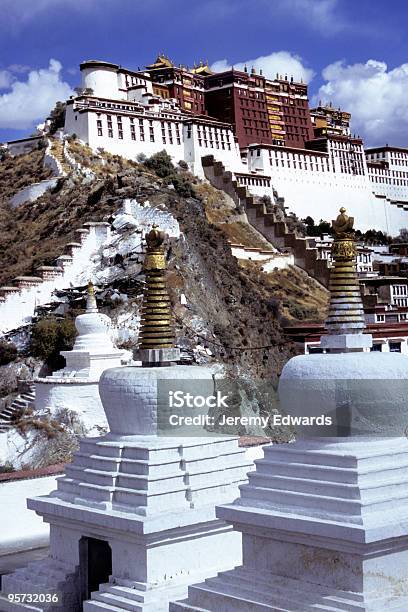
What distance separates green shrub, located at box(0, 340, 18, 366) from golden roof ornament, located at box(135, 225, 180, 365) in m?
19.9

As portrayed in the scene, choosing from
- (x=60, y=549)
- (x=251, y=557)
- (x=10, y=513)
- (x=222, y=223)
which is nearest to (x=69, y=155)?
(x=222, y=223)

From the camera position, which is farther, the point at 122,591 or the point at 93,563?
the point at 93,563

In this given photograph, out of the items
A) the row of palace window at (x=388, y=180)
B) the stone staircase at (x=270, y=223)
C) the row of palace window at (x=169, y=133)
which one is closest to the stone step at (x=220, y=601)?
the stone staircase at (x=270, y=223)

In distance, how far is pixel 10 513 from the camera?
1717 centimetres

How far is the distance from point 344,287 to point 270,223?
4814 centimetres

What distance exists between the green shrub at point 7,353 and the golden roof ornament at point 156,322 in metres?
19.9

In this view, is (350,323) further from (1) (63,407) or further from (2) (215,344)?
(2) (215,344)

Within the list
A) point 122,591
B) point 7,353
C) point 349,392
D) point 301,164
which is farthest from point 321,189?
point 349,392

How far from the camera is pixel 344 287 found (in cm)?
Result: 1087

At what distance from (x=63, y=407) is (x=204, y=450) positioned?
12.1 m

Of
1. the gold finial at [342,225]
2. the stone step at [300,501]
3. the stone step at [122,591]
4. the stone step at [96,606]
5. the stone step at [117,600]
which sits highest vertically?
the gold finial at [342,225]

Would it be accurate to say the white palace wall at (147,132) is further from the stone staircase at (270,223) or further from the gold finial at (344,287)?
the gold finial at (344,287)

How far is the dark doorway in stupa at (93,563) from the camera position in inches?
529

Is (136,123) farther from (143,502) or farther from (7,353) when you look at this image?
(143,502)
